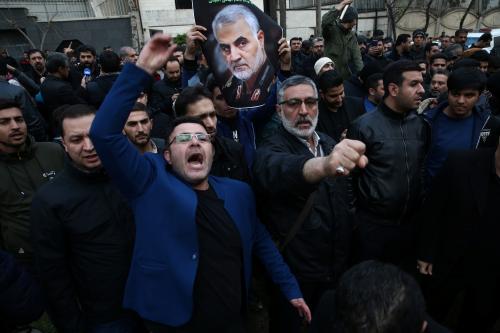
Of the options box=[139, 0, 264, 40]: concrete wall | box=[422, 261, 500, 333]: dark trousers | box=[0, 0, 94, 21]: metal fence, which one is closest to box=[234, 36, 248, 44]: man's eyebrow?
box=[422, 261, 500, 333]: dark trousers

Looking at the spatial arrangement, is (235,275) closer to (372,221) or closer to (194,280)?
(194,280)

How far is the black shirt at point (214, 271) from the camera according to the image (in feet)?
6.15

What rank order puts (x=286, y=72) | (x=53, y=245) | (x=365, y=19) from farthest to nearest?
(x=365, y=19) < (x=286, y=72) < (x=53, y=245)

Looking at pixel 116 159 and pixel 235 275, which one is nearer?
pixel 116 159

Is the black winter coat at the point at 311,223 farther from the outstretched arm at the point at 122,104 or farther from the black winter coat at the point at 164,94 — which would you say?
the black winter coat at the point at 164,94

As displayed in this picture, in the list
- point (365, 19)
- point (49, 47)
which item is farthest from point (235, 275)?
point (365, 19)

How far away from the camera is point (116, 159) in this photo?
62.2 inches

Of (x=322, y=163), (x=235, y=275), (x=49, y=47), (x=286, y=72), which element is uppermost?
(x=49, y=47)

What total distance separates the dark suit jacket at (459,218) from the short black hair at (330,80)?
165 cm

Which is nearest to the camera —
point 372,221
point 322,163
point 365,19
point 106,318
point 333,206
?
point 322,163

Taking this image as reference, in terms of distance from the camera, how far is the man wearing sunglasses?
1719 mm

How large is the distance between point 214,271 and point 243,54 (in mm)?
1524

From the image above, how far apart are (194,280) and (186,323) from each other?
0.84 feet

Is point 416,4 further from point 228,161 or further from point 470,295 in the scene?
point 228,161
